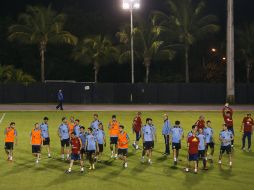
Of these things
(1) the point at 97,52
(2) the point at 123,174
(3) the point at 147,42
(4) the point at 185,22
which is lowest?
(2) the point at 123,174

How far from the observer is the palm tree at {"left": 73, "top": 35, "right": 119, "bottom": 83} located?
234 ft

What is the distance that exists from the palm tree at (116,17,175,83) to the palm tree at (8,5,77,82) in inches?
271

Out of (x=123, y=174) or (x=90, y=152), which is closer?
(x=123, y=174)

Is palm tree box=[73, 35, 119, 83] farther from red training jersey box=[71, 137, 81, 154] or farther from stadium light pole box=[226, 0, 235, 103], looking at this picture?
red training jersey box=[71, 137, 81, 154]

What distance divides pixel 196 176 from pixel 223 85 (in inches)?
1946

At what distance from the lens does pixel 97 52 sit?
71.2 metres

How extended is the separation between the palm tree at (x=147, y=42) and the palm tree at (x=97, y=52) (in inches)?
99.9

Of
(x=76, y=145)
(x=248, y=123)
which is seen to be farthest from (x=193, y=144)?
(x=248, y=123)

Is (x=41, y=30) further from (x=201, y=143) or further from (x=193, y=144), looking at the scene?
(x=193, y=144)

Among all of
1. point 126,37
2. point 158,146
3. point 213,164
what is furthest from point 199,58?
point 213,164

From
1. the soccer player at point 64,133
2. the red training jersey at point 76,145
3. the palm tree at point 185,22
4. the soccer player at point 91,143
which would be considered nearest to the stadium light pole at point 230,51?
the palm tree at point 185,22

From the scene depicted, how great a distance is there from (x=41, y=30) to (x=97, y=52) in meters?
8.11

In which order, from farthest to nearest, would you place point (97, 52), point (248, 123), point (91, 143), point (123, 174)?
point (97, 52), point (248, 123), point (91, 143), point (123, 174)

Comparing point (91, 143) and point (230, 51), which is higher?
point (230, 51)
